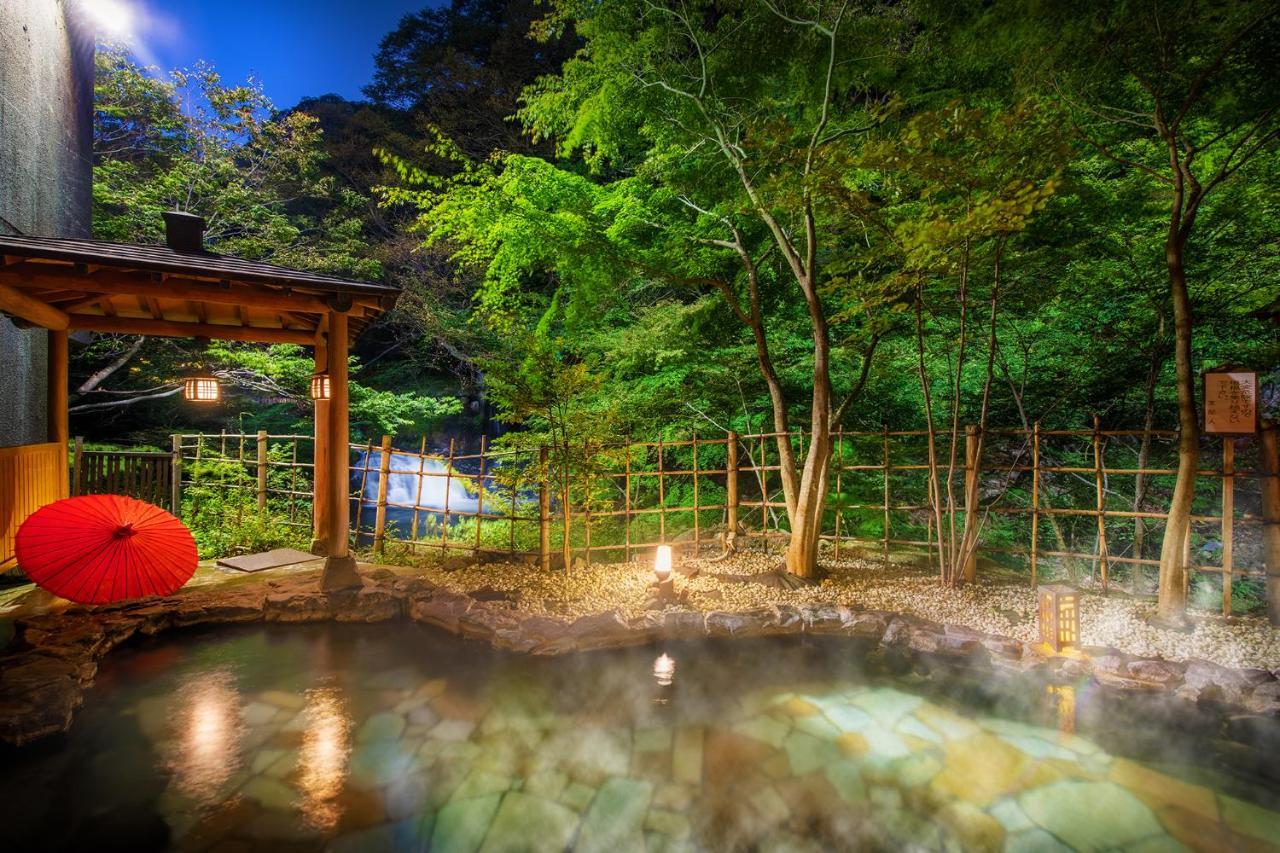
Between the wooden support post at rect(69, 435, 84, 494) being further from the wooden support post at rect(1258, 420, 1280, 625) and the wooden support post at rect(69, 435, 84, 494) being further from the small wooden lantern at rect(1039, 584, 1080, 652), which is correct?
the wooden support post at rect(1258, 420, 1280, 625)

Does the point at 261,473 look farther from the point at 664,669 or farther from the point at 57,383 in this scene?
the point at 664,669

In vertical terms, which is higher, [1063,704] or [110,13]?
[110,13]

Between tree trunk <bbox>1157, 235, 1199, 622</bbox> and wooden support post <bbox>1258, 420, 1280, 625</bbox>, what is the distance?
0.62m

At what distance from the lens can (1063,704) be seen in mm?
4312

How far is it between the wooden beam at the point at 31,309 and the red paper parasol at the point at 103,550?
174 cm

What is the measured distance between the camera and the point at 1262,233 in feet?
20.7

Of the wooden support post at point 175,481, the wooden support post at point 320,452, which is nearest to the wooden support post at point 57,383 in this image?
the wooden support post at point 175,481

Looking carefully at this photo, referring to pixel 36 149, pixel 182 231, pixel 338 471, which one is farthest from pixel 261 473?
pixel 36 149

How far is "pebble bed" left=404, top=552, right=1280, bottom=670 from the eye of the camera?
15.7ft

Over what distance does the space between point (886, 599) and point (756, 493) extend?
15.6 ft

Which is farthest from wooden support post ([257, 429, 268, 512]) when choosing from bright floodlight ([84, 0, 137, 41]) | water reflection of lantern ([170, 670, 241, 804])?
bright floodlight ([84, 0, 137, 41])

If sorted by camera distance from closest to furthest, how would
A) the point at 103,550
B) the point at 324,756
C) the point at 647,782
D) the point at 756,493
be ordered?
1. the point at 647,782
2. the point at 324,756
3. the point at 103,550
4. the point at 756,493

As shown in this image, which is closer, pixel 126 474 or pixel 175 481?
pixel 126 474

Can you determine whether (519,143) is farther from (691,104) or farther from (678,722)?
(678,722)
